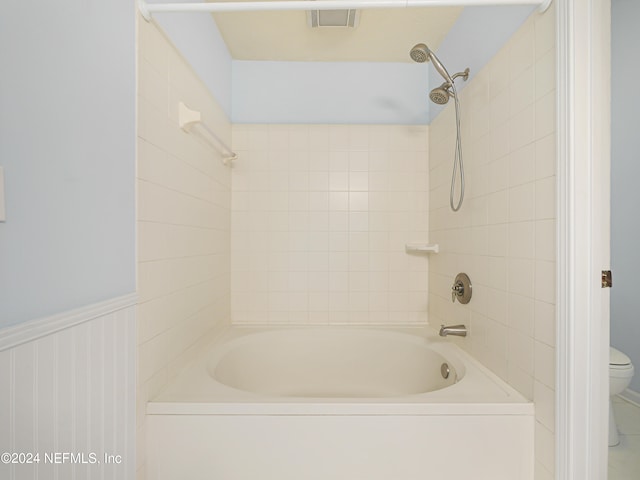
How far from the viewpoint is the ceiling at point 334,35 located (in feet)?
6.05

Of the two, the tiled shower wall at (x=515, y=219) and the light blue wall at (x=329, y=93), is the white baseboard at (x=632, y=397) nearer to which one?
the tiled shower wall at (x=515, y=219)

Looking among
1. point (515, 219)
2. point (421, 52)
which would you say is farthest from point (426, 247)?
point (421, 52)

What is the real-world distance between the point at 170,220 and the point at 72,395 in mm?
682

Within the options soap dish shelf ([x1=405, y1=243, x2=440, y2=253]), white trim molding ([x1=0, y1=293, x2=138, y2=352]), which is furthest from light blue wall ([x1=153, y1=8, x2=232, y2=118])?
soap dish shelf ([x1=405, y1=243, x2=440, y2=253])

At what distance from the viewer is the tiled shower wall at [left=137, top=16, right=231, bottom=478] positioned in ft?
3.69

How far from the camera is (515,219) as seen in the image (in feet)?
4.10

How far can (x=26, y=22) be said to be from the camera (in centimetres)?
68

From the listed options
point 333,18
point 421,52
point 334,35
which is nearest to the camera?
point 421,52

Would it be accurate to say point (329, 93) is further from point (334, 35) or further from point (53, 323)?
point (53, 323)

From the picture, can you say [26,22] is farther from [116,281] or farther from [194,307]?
[194,307]

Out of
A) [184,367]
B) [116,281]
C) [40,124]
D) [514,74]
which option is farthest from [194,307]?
[514,74]

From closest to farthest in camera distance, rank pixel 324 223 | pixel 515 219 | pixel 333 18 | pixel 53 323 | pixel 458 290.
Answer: pixel 53 323, pixel 515 219, pixel 458 290, pixel 333 18, pixel 324 223

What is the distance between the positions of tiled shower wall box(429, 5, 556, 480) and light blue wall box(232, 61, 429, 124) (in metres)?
0.67

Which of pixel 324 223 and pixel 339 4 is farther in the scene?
pixel 324 223
